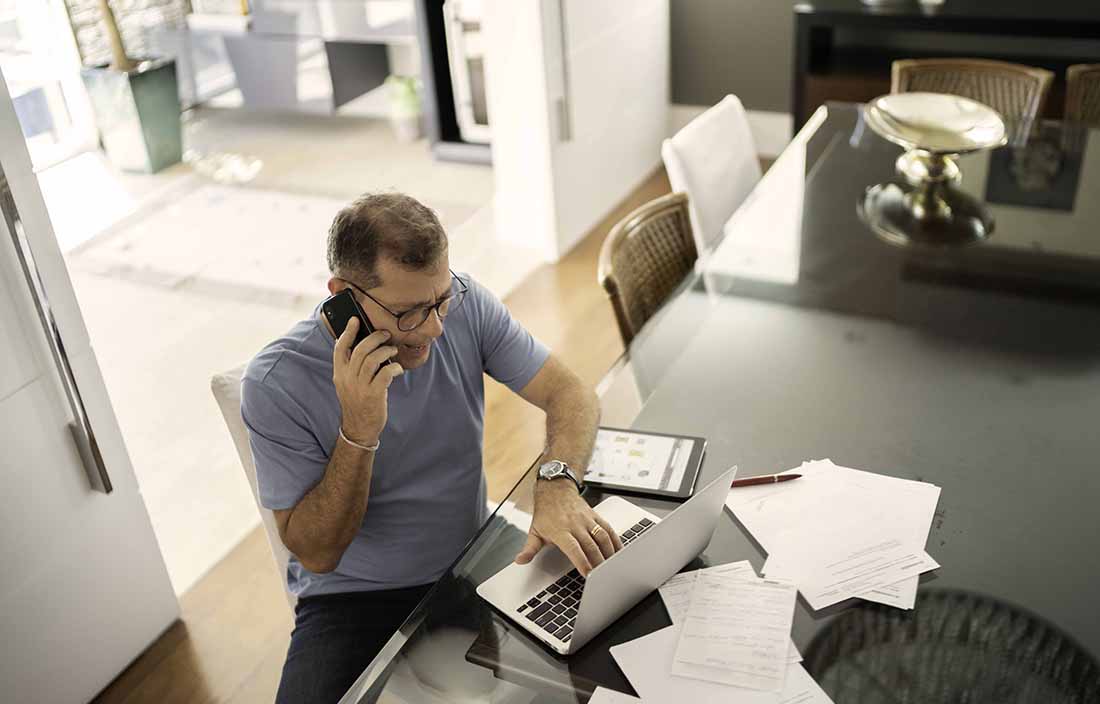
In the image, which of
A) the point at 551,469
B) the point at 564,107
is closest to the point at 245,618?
the point at 551,469

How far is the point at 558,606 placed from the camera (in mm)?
1497

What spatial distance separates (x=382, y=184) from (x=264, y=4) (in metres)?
1.28

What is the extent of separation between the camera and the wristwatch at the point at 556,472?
173cm

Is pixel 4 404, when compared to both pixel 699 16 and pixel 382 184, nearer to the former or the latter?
pixel 382 184

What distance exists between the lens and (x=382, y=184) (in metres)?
5.25

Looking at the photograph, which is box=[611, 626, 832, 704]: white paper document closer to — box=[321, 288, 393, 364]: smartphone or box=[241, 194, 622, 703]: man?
box=[241, 194, 622, 703]: man

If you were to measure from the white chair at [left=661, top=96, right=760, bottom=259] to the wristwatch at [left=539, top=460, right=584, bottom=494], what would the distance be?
3.28ft

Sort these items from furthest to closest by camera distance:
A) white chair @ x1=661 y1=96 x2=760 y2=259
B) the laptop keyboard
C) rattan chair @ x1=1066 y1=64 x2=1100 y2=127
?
rattan chair @ x1=1066 y1=64 x2=1100 y2=127 → white chair @ x1=661 y1=96 x2=760 y2=259 → the laptop keyboard

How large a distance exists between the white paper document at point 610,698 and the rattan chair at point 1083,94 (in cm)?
304

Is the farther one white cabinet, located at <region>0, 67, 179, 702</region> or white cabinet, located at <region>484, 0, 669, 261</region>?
white cabinet, located at <region>484, 0, 669, 261</region>

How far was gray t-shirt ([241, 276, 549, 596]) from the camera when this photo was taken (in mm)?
1698

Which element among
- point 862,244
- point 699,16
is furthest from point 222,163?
point 862,244

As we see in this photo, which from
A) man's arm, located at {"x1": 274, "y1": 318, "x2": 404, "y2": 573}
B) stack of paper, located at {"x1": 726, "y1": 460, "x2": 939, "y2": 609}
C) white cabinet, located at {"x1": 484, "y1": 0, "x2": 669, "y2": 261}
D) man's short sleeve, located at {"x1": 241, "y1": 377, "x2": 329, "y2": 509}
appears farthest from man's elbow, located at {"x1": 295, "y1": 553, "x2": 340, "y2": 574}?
white cabinet, located at {"x1": 484, "y1": 0, "x2": 669, "y2": 261}

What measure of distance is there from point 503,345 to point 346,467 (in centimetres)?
45
